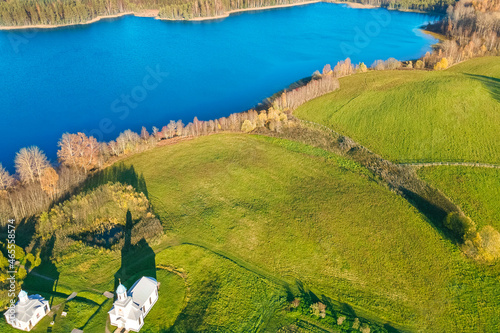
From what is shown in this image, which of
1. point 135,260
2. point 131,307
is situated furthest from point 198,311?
point 135,260

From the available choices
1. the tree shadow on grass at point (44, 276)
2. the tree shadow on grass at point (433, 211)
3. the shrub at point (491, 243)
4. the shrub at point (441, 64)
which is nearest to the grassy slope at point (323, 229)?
the tree shadow on grass at point (433, 211)

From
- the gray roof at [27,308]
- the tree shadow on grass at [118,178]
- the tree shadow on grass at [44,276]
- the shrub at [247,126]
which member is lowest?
the tree shadow on grass at [44,276]

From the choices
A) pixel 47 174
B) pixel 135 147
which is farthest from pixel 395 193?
pixel 47 174

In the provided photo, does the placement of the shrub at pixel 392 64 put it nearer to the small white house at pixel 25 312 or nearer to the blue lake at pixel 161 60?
the blue lake at pixel 161 60

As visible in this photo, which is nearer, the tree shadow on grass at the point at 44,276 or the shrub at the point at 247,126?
the tree shadow on grass at the point at 44,276

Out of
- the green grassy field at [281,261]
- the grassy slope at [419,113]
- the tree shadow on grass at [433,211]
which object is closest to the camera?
the green grassy field at [281,261]

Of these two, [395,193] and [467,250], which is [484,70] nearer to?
[395,193]

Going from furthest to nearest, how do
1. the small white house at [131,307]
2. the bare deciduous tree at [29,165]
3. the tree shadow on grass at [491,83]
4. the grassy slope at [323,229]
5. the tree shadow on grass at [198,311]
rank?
the tree shadow on grass at [491,83] < the bare deciduous tree at [29,165] < the grassy slope at [323,229] < the tree shadow on grass at [198,311] < the small white house at [131,307]

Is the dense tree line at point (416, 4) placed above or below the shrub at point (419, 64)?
above

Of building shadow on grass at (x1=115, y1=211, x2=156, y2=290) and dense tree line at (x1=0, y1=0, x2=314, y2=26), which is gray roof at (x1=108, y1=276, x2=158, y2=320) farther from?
dense tree line at (x1=0, y1=0, x2=314, y2=26)
